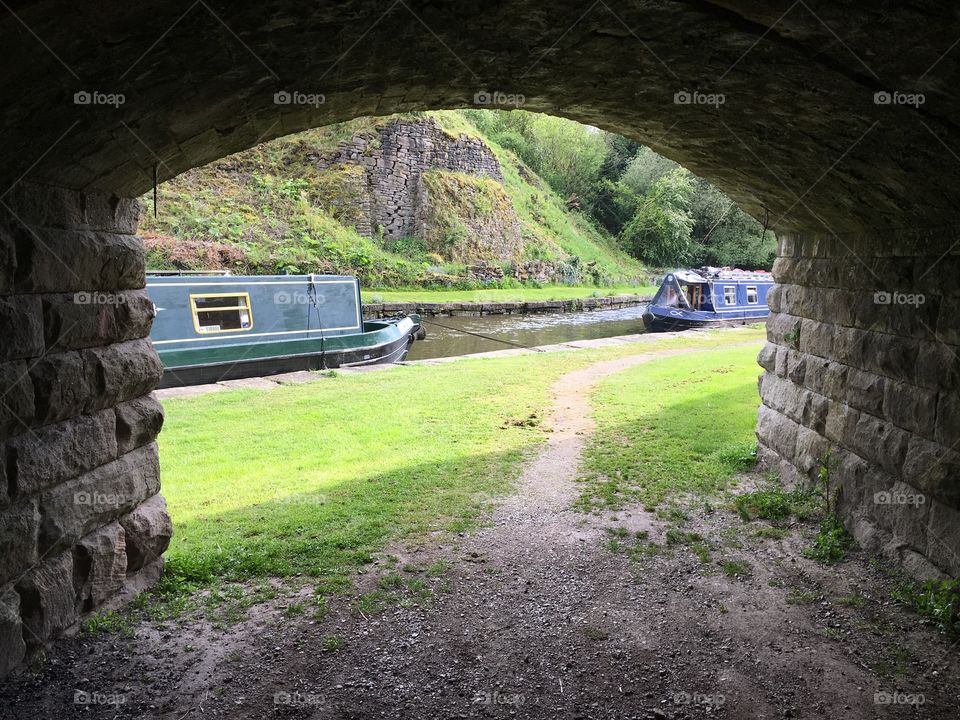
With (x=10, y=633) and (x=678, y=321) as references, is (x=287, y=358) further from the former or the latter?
(x=678, y=321)

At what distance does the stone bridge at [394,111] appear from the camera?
249 cm

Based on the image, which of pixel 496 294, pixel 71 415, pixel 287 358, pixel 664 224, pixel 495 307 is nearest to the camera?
pixel 71 415

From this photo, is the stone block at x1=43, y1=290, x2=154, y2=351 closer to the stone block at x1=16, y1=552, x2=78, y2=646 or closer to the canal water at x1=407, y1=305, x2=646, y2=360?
the stone block at x1=16, y1=552, x2=78, y2=646

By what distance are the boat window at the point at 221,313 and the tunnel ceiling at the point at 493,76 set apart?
8187 mm

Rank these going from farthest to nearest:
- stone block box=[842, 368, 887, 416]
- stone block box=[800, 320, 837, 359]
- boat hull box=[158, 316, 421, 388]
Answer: boat hull box=[158, 316, 421, 388] < stone block box=[800, 320, 837, 359] < stone block box=[842, 368, 887, 416]

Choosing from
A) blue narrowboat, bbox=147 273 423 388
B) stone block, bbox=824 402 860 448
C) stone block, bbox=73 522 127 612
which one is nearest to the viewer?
stone block, bbox=73 522 127 612

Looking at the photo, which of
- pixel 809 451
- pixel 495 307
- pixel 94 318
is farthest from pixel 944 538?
pixel 495 307

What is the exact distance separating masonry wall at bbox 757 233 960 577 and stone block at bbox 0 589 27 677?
5037 mm

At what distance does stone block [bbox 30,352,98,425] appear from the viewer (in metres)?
3.19

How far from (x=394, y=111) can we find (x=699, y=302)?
809 inches

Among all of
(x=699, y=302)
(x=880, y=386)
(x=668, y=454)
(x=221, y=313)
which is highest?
(x=221, y=313)

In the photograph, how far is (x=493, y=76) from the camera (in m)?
3.54

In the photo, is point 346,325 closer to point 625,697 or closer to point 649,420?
point 649,420

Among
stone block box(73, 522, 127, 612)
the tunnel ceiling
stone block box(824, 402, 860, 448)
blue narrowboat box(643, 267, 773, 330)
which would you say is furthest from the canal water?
the tunnel ceiling
